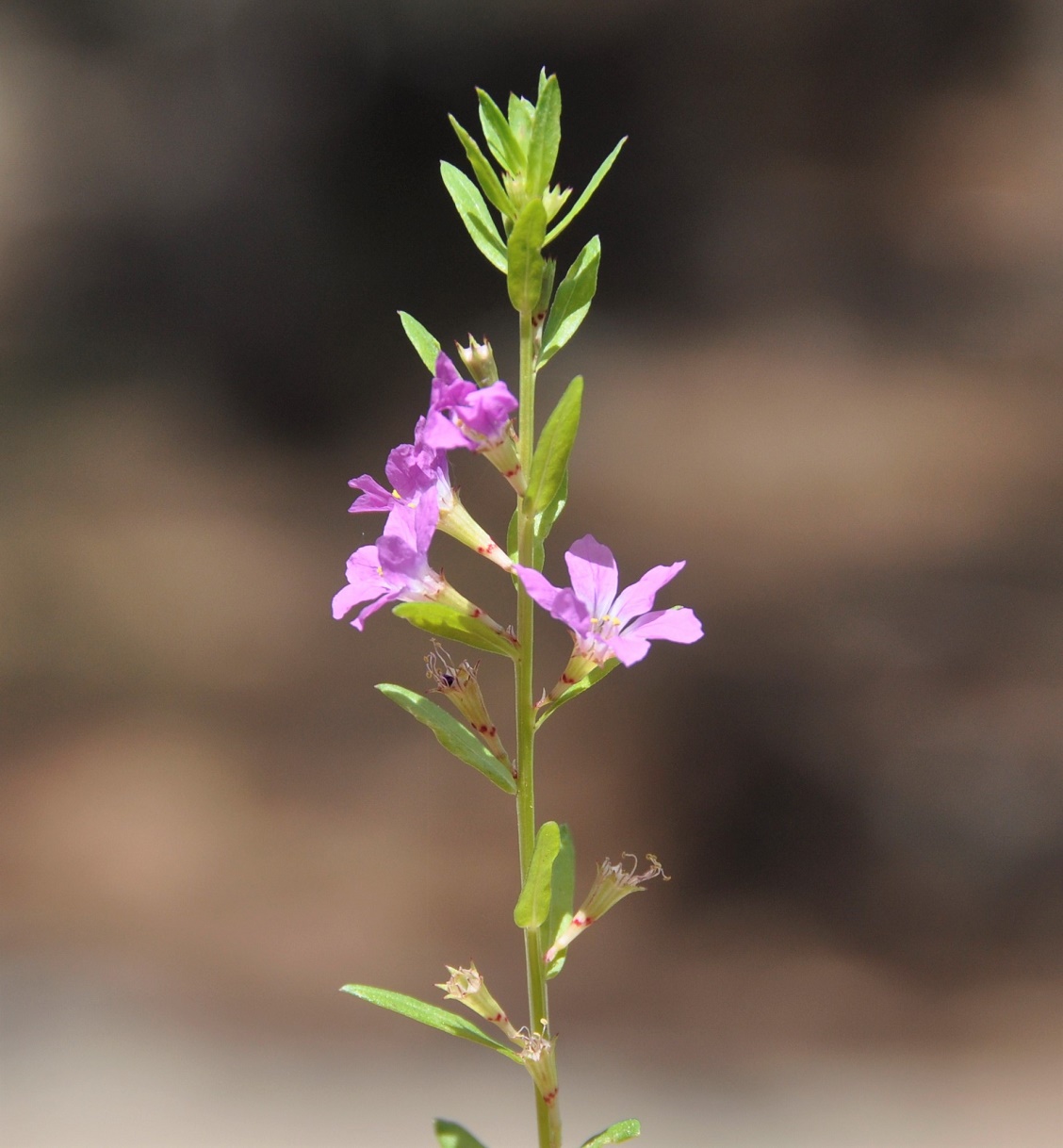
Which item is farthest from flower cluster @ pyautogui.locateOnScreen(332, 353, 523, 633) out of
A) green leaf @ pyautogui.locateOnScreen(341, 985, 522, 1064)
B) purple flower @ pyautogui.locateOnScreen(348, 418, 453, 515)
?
green leaf @ pyautogui.locateOnScreen(341, 985, 522, 1064)

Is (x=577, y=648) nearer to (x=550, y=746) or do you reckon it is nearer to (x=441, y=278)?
(x=550, y=746)

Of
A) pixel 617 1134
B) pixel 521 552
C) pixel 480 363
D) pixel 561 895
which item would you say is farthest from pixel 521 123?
pixel 617 1134

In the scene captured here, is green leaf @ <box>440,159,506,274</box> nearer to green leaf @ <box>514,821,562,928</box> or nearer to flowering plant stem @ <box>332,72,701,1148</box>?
flowering plant stem @ <box>332,72,701,1148</box>

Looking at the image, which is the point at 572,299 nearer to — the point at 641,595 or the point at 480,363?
the point at 480,363

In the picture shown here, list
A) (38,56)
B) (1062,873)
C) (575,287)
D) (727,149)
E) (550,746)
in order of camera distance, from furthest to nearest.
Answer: (38,56) < (727,149) < (550,746) < (1062,873) < (575,287)

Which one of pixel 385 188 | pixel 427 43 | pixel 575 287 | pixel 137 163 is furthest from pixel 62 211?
pixel 575 287

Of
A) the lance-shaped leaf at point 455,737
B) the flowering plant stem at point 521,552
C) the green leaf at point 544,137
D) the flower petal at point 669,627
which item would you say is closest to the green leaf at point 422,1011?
the flowering plant stem at point 521,552
